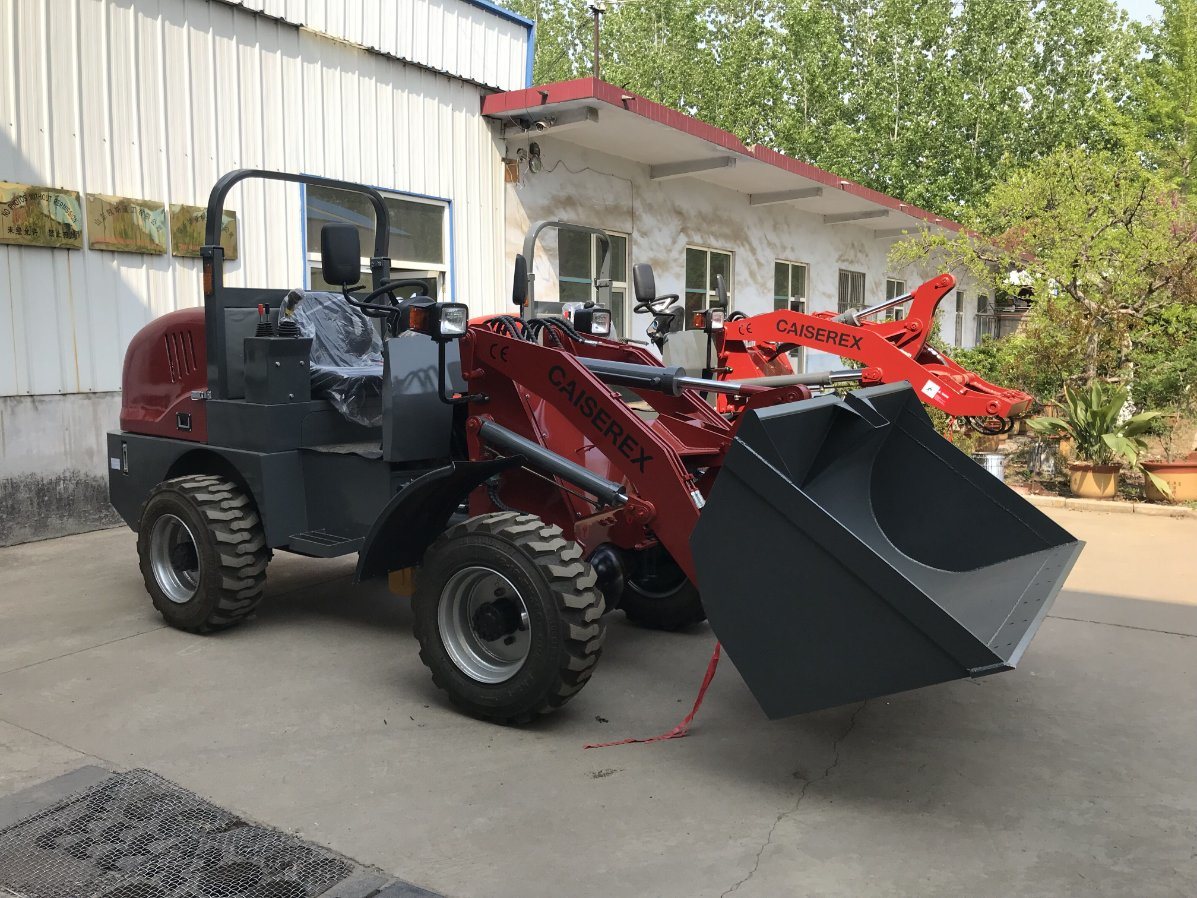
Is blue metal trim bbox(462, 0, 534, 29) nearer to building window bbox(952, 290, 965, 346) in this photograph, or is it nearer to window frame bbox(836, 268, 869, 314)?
window frame bbox(836, 268, 869, 314)

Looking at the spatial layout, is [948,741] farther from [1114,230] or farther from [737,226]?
[737,226]

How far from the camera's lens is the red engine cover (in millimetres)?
5523

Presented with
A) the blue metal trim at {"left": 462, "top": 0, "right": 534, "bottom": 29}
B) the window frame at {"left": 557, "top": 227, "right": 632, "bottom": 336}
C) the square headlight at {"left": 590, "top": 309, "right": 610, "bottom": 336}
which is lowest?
the square headlight at {"left": 590, "top": 309, "right": 610, "bottom": 336}

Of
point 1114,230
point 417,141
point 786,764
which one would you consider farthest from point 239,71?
point 1114,230

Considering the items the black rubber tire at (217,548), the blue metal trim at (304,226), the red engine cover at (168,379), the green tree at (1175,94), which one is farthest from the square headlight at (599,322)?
the green tree at (1175,94)

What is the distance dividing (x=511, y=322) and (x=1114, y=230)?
8.15m

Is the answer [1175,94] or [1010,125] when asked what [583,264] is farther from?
[1010,125]

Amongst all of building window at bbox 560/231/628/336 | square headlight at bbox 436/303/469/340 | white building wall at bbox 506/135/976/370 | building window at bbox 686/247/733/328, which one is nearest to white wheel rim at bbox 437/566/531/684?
square headlight at bbox 436/303/469/340

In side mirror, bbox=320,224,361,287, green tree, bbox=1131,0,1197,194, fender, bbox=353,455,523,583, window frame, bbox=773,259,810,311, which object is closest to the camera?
fender, bbox=353,455,523,583

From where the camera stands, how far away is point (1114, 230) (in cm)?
1045

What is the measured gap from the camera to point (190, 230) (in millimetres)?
8367

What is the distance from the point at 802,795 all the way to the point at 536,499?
6.21ft

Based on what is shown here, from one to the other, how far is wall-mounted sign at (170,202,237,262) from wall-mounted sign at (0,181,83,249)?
755mm

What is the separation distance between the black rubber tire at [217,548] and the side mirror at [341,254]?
1.41 meters
